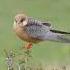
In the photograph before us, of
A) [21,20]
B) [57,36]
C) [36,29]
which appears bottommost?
[57,36]

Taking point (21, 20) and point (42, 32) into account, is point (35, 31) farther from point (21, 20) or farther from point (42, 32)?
point (21, 20)

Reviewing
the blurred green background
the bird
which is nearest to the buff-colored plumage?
the bird

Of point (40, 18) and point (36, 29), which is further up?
point (36, 29)

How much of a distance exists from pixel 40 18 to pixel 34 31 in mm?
3543

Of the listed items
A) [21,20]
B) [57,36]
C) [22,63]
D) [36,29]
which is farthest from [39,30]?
[22,63]

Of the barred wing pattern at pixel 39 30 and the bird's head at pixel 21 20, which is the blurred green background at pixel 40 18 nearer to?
the barred wing pattern at pixel 39 30

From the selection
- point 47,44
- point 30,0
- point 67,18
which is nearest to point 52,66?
point 47,44

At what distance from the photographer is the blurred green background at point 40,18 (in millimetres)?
10062

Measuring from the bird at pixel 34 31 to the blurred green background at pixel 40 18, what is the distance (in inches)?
13.7

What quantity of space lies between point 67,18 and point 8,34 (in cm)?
158

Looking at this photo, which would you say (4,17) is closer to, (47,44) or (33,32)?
(47,44)

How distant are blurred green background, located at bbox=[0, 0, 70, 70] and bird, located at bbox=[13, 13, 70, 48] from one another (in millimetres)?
348

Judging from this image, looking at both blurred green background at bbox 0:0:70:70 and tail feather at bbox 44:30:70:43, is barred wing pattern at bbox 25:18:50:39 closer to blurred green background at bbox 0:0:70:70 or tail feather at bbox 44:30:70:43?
tail feather at bbox 44:30:70:43

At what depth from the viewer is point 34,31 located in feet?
29.2
